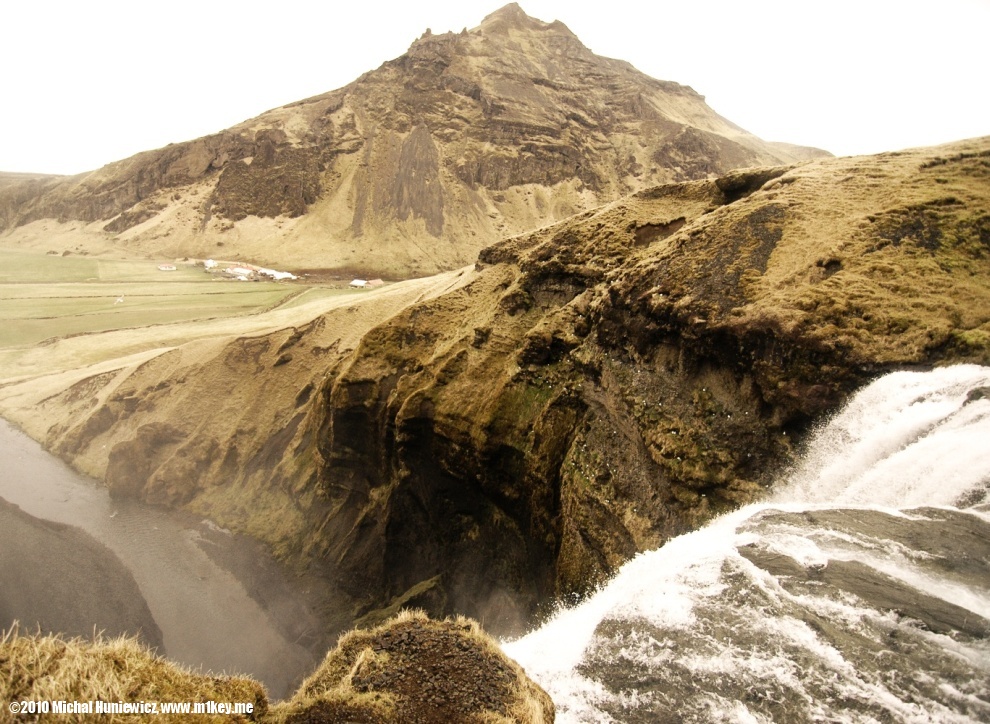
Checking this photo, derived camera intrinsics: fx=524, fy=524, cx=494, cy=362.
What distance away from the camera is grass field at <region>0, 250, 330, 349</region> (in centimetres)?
4506

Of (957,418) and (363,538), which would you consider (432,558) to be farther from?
(957,418)

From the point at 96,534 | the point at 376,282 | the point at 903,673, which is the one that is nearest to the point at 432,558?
the point at 903,673

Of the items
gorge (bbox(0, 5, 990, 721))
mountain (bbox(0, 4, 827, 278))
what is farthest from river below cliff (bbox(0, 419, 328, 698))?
mountain (bbox(0, 4, 827, 278))

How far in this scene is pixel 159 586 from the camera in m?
18.9

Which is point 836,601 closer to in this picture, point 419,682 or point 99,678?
point 419,682

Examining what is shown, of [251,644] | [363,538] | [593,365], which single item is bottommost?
[251,644]

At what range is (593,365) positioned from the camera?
13.8m

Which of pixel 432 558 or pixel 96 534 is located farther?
pixel 96 534

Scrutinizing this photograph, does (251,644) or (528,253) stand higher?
(528,253)

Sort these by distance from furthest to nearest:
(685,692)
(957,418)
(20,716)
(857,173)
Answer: (857,173)
(957,418)
(685,692)
(20,716)

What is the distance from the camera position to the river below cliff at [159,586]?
53.3 feet

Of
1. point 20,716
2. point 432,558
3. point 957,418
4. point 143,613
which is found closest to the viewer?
point 20,716

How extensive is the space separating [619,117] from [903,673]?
123047mm

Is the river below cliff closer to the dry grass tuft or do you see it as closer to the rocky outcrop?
the rocky outcrop
